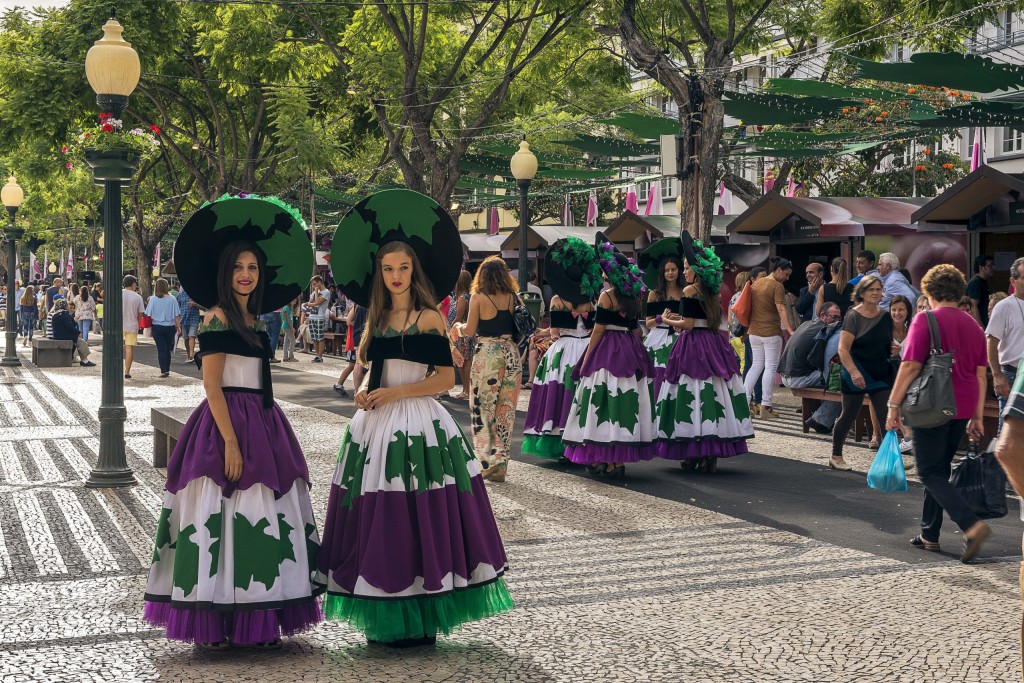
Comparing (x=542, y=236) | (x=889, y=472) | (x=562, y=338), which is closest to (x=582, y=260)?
(x=562, y=338)

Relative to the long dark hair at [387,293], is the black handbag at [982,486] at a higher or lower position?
lower

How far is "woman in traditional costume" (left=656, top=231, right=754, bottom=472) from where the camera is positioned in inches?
401

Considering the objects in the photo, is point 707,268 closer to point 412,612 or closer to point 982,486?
point 982,486

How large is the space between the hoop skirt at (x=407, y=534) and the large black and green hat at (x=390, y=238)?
601mm

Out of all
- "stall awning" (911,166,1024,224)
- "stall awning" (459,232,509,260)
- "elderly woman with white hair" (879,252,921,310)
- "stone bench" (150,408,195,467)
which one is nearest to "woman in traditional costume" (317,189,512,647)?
"stone bench" (150,408,195,467)

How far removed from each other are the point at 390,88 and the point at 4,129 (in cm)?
1167

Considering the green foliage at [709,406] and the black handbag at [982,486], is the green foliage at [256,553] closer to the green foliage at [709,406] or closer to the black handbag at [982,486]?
the black handbag at [982,486]

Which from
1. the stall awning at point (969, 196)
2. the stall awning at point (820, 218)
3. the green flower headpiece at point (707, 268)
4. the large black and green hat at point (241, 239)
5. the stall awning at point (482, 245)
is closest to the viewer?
the large black and green hat at point (241, 239)

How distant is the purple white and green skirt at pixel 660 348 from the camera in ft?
34.9

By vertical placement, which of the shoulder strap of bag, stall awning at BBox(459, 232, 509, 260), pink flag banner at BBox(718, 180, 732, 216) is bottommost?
the shoulder strap of bag

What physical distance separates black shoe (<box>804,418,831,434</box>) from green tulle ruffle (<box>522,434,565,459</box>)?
11.2ft

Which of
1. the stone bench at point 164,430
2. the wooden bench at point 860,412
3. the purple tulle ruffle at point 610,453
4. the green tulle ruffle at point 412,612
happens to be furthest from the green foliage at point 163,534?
the wooden bench at point 860,412

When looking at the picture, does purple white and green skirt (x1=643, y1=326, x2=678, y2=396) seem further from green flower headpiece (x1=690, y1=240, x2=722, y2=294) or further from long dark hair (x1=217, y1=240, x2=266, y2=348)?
long dark hair (x1=217, y1=240, x2=266, y2=348)

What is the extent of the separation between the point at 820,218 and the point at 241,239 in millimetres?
13393
